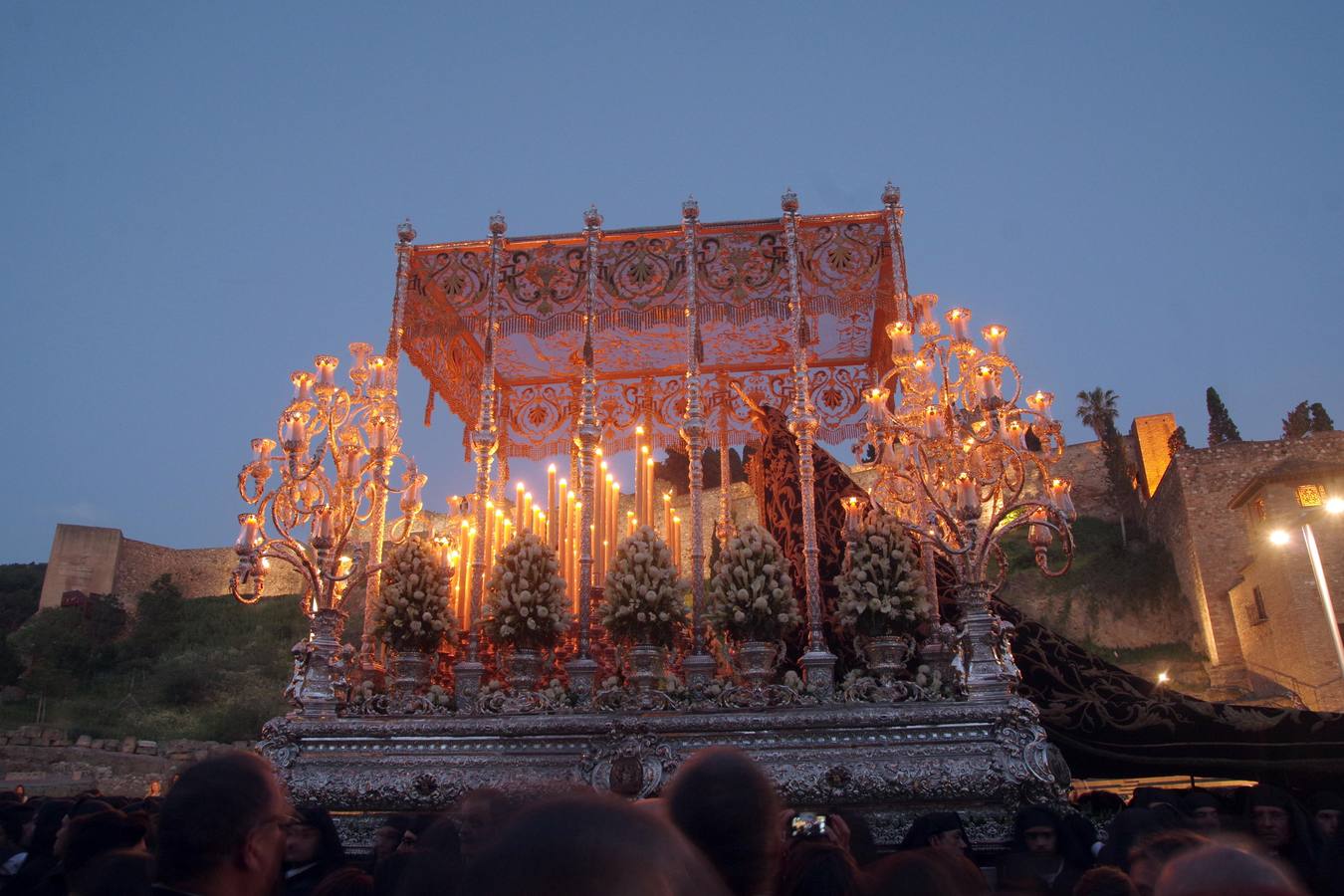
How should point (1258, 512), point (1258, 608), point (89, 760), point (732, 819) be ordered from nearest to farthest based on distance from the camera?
point (732, 819) → point (89, 760) → point (1258, 608) → point (1258, 512)

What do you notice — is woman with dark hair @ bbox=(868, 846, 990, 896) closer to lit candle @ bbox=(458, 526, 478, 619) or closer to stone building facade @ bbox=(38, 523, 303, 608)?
lit candle @ bbox=(458, 526, 478, 619)

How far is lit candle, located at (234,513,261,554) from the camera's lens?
6.92 m

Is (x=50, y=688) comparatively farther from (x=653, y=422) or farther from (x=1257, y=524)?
(x=1257, y=524)

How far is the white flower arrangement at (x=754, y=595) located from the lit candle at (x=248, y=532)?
363 centimetres

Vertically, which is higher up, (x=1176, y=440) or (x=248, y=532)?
(x=1176, y=440)

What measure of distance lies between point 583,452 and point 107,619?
1686 inches

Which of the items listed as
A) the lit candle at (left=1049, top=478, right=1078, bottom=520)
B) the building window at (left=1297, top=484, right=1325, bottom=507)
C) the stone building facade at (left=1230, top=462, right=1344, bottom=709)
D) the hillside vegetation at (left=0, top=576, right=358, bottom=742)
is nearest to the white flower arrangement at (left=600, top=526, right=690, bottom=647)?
the lit candle at (left=1049, top=478, right=1078, bottom=520)

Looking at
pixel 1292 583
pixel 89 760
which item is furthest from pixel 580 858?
pixel 1292 583

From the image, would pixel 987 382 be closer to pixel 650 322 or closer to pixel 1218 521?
pixel 650 322

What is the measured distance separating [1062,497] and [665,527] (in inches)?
185

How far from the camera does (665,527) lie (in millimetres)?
10398

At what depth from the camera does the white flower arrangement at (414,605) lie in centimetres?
699

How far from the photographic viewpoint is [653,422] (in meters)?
10.5

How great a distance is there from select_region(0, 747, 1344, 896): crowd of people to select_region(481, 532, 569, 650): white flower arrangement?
89.0 inches
